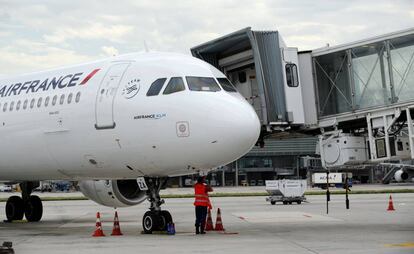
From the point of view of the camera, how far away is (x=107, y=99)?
53.7 ft

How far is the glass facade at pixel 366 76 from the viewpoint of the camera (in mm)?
16625

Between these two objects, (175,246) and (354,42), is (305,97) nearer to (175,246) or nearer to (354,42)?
(354,42)

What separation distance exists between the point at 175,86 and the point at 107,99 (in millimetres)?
1694

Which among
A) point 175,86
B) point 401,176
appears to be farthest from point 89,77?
point 401,176

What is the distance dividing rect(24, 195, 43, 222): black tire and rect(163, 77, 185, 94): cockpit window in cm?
943

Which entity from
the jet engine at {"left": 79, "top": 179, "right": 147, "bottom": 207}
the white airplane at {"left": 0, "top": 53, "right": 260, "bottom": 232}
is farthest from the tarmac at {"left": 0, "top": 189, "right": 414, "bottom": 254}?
the white airplane at {"left": 0, "top": 53, "right": 260, "bottom": 232}

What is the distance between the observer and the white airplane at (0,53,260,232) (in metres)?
15.2

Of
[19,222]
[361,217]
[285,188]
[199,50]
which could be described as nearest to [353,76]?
[199,50]

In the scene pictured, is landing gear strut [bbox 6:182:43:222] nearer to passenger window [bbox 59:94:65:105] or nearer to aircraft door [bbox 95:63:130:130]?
passenger window [bbox 59:94:65:105]

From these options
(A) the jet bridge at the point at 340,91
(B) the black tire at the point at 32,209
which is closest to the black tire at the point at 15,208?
(B) the black tire at the point at 32,209

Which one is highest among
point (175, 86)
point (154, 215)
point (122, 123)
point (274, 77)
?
point (274, 77)

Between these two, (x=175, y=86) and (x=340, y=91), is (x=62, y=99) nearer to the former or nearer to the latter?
(x=175, y=86)

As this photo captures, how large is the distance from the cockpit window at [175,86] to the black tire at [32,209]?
9.43 m

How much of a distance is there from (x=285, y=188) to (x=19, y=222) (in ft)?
53.7
